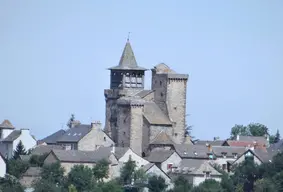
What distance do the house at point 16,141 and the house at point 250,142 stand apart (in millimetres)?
17519

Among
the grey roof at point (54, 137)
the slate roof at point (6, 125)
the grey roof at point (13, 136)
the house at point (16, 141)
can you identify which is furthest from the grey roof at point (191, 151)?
the slate roof at point (6, 125)

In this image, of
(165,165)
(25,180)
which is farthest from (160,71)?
(25,180)

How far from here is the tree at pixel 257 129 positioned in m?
166

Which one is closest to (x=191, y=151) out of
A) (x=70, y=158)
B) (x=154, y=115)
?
(x=154, y=115)

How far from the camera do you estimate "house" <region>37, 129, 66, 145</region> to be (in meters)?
130

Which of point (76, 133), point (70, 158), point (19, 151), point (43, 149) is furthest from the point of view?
point (19, 151)

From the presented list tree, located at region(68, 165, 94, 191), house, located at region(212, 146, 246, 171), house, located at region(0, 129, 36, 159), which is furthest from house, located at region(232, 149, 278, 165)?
house, located at region(0, 129, 36, 159)

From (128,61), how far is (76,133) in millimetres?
7086

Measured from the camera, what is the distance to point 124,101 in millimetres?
119438

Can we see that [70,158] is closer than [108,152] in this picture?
Yes

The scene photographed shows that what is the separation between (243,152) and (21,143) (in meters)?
18.6

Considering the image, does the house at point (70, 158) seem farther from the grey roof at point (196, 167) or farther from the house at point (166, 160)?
the grey roof at point (196, 167)

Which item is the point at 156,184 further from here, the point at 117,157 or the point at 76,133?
the point at 76,133

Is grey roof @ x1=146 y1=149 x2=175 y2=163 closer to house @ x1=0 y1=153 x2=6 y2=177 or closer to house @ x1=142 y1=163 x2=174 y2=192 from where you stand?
house @ x1=142 y1=163 x2=174 y2=192
